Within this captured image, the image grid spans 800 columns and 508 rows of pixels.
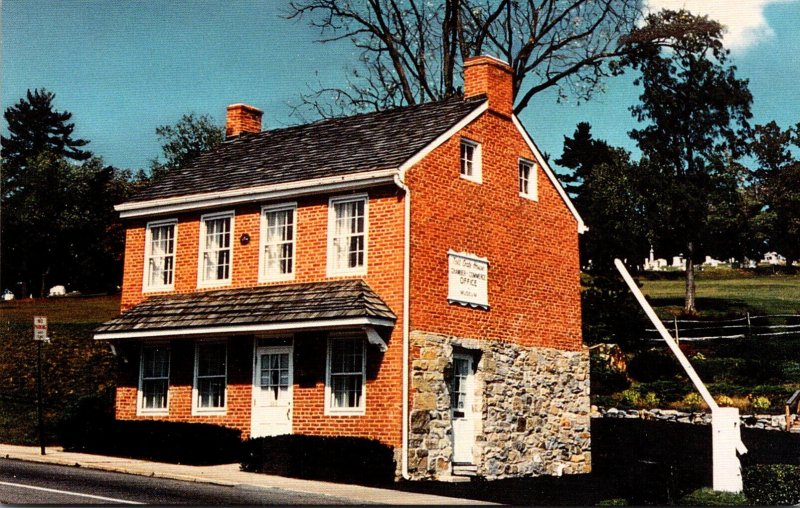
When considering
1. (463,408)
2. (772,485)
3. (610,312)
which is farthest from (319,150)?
(610,312)

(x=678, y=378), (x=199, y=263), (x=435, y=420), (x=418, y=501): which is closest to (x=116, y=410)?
(x=199, y=263)

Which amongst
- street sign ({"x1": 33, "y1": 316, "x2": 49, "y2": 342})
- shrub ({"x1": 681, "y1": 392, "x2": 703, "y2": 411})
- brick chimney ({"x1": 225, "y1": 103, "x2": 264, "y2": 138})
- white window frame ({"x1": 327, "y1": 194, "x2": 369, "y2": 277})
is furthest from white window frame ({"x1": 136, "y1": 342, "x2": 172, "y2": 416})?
shrub ({"x1": 681, "y1": 392, "x2": 703, "y2": 411})

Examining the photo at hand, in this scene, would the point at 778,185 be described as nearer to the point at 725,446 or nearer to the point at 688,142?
the point at 688,142

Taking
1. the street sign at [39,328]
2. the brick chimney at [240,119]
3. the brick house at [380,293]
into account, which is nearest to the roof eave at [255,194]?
the brick house at [380,293]

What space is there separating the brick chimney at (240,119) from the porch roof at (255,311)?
6.39m

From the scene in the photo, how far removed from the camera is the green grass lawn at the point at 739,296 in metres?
42.6

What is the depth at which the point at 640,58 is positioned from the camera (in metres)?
33.8

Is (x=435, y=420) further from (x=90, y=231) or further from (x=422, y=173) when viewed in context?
(x=90, y=231)

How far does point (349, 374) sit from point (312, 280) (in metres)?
2.31

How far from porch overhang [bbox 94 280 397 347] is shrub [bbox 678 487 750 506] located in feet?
21.4

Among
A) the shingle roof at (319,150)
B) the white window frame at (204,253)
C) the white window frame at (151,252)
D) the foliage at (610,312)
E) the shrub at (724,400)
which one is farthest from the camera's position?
the foliage at (610,312)

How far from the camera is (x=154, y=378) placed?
75.4ft

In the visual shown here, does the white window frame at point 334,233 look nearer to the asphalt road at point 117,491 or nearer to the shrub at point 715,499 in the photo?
the asphalt road at point 117,491

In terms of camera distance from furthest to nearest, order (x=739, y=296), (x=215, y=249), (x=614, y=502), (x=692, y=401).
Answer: (x=739, y=296) < (x=692, y=401) < (x=215, y=249) < (x=614, y=502)
